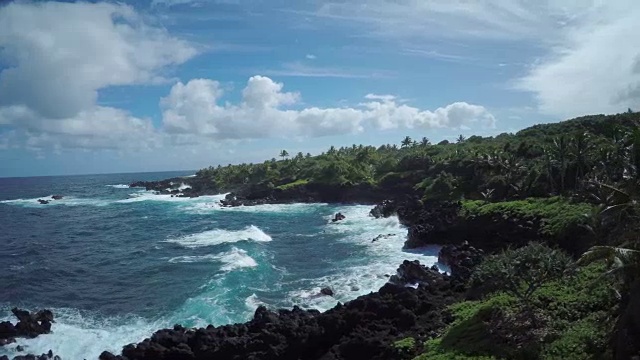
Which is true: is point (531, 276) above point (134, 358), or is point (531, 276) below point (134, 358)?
above

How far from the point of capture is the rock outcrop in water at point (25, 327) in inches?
1261

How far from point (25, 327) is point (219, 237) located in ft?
110

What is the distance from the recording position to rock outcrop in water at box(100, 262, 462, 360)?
26.5 meters

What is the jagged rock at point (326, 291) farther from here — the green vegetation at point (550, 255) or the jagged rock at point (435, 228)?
the jagged rock at point (435, 228)

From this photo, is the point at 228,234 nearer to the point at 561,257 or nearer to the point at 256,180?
the point at 561,257

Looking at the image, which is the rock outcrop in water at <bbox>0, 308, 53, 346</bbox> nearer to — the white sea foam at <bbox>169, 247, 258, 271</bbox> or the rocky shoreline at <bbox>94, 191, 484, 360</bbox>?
the rocky shoreline at <bbox>94, 191, 484, 360</bbox>

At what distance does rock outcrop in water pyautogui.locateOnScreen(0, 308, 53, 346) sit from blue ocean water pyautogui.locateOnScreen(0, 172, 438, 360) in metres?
0.70

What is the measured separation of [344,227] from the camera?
225 ft

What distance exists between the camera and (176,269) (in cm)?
4806

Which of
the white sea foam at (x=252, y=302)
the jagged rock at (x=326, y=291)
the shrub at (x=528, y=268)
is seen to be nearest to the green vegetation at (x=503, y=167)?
the shrub at (x=528, y=268)

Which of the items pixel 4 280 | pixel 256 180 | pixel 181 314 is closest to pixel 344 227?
pixel 181 314

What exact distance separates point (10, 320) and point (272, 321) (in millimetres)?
20429

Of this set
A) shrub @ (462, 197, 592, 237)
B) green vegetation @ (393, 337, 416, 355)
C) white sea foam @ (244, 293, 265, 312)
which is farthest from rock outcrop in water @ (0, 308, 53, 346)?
shrub @ (462, 197, 592, 237)

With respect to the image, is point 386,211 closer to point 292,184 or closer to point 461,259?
point 461,259
